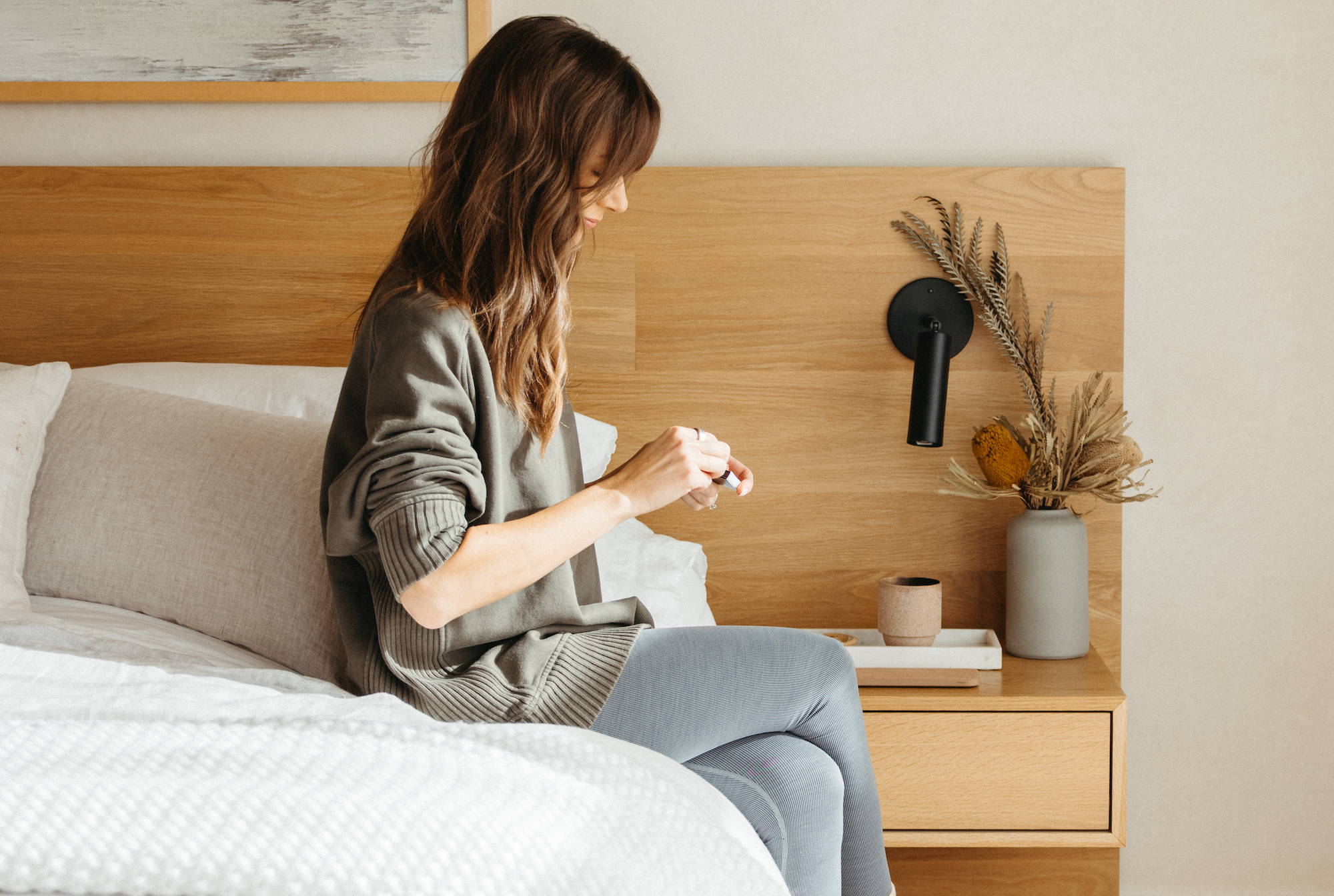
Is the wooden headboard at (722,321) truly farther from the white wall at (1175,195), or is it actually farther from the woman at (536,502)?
the woman at (536,502)

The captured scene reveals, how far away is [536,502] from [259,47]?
3.65 feet

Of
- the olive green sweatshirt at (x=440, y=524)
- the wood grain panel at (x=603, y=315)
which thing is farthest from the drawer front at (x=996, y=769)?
the wood grain panel at (x=603, y=315)

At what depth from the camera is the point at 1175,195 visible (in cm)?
166

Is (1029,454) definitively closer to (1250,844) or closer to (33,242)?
(1250,844)

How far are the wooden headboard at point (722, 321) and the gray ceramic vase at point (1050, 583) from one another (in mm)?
155

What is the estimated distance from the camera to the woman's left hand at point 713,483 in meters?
1.03

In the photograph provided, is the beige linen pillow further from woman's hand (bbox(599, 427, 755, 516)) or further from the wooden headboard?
the wooden headboard

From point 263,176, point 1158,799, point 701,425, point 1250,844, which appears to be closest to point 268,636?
point 701,425

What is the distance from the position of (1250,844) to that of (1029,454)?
792 millimetres

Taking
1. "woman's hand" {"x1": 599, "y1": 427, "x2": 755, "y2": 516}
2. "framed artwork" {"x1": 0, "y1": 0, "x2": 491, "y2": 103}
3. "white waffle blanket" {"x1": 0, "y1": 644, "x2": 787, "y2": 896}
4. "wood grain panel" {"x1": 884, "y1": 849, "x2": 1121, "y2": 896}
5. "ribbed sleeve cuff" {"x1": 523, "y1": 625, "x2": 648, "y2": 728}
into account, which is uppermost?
"framed artwork" {"x1": 0, "y1": 0, "x2": 491, "y2": 103}

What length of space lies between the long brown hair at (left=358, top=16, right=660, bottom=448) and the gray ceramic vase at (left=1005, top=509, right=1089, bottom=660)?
83 centimetres

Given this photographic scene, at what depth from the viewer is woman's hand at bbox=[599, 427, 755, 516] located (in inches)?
38.6

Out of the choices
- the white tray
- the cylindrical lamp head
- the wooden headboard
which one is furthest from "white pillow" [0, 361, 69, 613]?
the cylindrical lamp head

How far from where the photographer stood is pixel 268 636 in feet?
3.50
